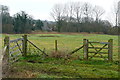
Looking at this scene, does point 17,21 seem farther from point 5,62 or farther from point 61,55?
point 5,62

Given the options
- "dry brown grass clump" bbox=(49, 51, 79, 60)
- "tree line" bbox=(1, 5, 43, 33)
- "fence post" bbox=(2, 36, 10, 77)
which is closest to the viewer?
"fence post" bbox=(2, 36, 10, 77)

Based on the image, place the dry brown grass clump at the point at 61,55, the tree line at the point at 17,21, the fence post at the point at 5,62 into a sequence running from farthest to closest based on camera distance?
1. the tree line at the point at 17,21
2. the dry brown grass clump at the point at 61,55
3. the fence post at the point at 5,62

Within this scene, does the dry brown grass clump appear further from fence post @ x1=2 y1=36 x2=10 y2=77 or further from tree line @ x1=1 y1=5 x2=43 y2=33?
tree line @ x1=1 y1=5 x2=43 y2=33

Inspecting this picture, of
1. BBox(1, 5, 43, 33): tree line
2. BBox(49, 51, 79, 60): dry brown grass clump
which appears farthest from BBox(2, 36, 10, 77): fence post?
BBox(1, 5, 43, 33): tree line

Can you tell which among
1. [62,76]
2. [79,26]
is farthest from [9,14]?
[62,76]

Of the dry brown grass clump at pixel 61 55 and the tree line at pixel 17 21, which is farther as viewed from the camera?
the tree line at pixel 17 21

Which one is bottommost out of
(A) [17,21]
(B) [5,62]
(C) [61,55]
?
(C) [61,55]

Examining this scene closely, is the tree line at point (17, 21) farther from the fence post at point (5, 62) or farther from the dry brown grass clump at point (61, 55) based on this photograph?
the fence post at point (5, 62)

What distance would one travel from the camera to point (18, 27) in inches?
2180

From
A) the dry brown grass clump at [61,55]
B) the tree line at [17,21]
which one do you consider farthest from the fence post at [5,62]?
the tree line at [17,21]

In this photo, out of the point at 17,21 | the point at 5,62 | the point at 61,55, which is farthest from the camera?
the point at 17,21

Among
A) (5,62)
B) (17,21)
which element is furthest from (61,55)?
(17,21)

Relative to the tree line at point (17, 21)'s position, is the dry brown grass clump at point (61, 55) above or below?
below

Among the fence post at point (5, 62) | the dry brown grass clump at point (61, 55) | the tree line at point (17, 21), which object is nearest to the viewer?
the fence post at point (5, 62)
